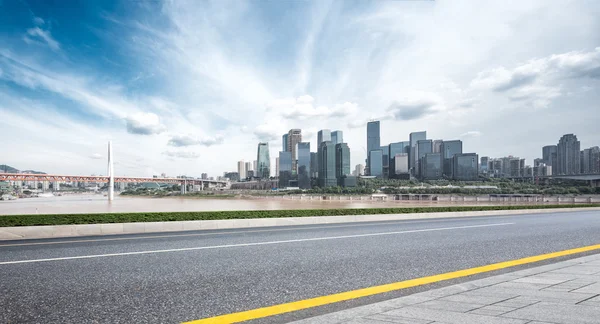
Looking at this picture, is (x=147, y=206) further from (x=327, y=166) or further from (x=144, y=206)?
(x=327, y=166)

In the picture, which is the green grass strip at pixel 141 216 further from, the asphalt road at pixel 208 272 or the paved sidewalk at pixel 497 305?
the paved sidewalk at pixel 497 305

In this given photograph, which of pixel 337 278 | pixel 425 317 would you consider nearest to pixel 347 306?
pixel 425 317

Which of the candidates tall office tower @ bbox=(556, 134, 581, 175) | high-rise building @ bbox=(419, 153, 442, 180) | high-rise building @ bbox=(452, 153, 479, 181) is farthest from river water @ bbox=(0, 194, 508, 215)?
tall office tower @ bbox=(556, 134, 581, 175)

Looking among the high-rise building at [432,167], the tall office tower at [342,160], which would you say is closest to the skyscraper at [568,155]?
the high-rise building at [432,167]

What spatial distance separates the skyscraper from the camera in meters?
182

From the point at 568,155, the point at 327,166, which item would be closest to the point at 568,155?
the point at 568,155

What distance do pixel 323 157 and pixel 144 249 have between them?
18372cm

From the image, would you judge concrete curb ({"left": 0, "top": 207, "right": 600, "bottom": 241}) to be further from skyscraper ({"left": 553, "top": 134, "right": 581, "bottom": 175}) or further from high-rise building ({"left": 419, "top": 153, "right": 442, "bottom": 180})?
skyscraper ({"left": 553, "top": 134, "right": 581, "bottom": 175})

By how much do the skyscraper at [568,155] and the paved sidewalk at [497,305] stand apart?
224 m

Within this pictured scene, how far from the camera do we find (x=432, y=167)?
184625 millimetres

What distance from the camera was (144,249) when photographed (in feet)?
24.6

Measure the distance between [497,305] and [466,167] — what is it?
189670 mm

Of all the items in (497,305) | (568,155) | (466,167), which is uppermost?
(568,155)

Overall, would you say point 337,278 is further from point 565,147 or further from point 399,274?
point 565,147
